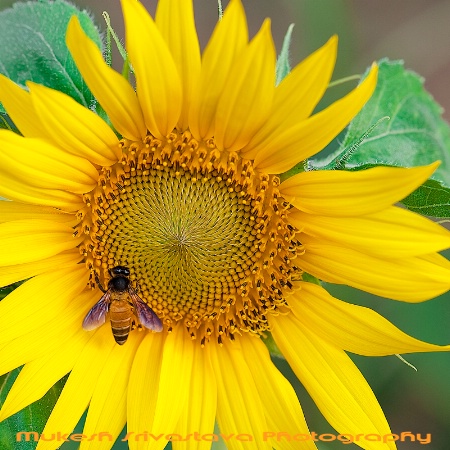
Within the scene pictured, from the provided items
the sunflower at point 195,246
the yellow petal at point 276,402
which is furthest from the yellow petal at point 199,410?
the yellow petal at point 276,402

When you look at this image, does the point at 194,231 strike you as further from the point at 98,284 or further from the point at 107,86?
the point at 107,86

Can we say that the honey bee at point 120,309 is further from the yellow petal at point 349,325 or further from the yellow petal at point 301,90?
the yellow petal at point 301,90

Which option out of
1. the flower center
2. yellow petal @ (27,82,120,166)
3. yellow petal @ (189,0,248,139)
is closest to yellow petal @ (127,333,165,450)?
the flower center

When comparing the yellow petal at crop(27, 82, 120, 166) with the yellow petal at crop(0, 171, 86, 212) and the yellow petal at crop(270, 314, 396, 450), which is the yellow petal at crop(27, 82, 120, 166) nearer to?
the yellow petal at crop(0, 171, 86, 212)

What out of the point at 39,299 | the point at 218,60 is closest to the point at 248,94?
the point at 218,60

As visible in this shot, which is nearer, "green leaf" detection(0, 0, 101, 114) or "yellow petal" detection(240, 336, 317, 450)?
"yellow petal" detection(240, 336, 317, 450)

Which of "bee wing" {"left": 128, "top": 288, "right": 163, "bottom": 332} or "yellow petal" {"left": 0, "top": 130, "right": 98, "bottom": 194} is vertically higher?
"yellow petal" {"left": 0, "top": 130, "right": 98, "bottom": 194}

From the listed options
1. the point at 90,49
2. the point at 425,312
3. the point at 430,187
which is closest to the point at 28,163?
the point at 90,49
